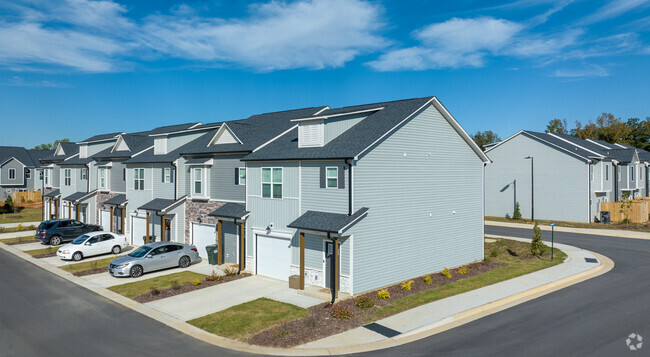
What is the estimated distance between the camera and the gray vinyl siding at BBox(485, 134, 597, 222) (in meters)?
41.0

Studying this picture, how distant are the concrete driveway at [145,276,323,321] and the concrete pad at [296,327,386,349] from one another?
134 inches

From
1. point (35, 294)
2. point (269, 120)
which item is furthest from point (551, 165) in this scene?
point (35, 294)

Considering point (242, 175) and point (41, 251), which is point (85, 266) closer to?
point (41, 251)

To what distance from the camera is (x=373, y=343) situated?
12.7 metres

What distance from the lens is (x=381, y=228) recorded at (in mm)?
18969

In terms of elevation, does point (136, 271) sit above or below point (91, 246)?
below

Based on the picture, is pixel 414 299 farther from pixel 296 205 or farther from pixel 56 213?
pixel 56 213

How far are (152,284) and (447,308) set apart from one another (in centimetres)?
1392

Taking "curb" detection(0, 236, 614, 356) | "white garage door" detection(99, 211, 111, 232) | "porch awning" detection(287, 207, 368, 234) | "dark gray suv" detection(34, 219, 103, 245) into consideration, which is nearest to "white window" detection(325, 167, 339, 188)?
"porch awning" detection(287, 207, 368, 234)

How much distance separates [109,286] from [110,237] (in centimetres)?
934

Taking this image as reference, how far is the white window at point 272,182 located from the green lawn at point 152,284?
18.1 ft

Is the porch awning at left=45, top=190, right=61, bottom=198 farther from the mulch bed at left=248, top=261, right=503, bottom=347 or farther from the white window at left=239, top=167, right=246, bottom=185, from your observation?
the mulch bed at left=248, top=261, right=503, bottom=347

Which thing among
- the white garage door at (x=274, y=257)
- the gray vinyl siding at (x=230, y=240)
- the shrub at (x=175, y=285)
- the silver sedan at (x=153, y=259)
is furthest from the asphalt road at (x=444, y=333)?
the gray vinyl siding at (x=230, y=240)

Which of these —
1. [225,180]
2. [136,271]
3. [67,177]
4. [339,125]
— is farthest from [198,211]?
[67,177]
